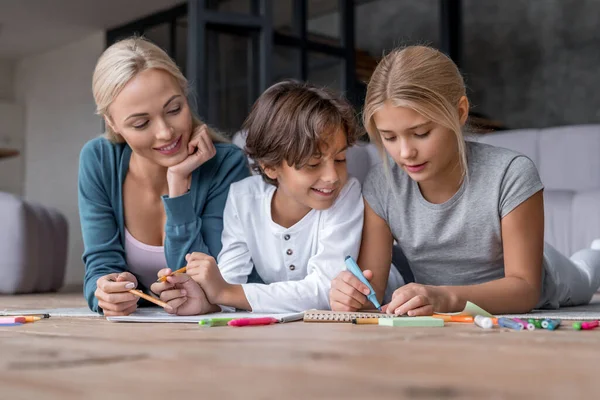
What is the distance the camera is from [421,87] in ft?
4.81

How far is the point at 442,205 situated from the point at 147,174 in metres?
0.71

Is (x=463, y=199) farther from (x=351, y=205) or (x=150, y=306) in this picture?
(x=150, y=306)

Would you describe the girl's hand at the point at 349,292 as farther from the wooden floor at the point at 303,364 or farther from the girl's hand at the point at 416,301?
the wooden floor at the point at 303,364

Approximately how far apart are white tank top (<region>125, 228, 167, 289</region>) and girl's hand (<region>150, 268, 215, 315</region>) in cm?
37

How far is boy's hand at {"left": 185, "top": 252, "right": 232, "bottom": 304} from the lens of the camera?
145 centimetres

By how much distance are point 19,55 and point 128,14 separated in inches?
75.9

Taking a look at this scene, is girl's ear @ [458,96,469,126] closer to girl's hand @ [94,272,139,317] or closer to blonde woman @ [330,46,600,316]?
blonde woman @ [330,46,600,316]

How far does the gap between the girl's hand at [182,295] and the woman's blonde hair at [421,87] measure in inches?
19.1

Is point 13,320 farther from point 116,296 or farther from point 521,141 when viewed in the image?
point 521,141

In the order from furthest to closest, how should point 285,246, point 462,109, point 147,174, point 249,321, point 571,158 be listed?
point 571,158 < point 147,174 < point 285,246 < point 462,109 < point 249,321

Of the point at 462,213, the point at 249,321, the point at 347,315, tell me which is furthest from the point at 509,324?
the point at 462,213

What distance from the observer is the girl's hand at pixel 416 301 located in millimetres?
1247

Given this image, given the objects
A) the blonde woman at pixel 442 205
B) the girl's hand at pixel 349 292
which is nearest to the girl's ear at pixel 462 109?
the blonde woman at pixel 442 205

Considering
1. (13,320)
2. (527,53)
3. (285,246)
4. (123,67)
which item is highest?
(527,53)
